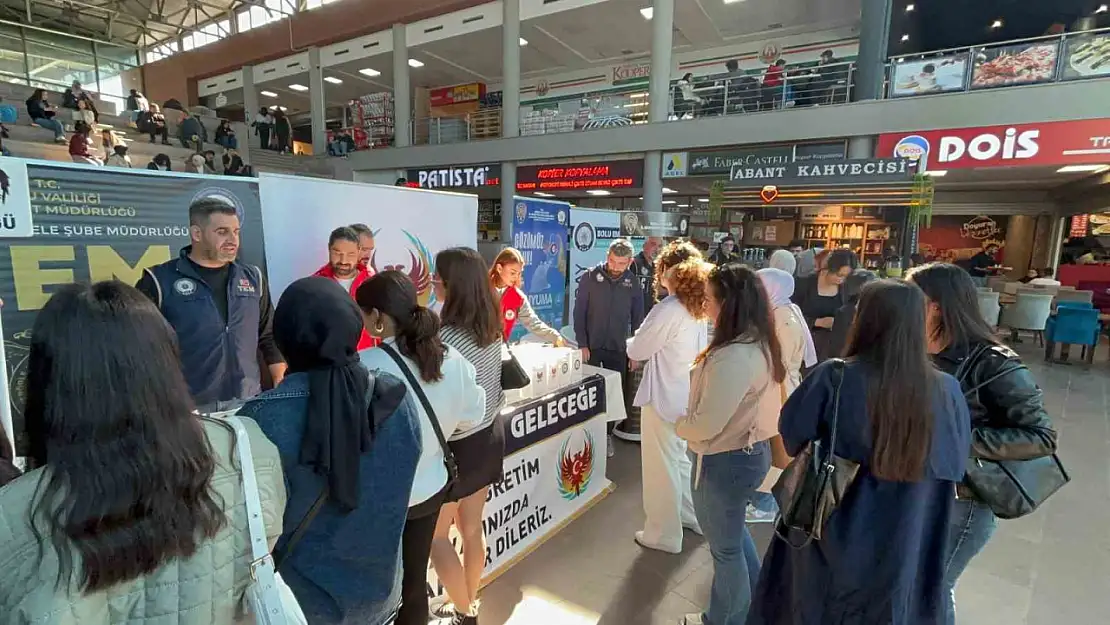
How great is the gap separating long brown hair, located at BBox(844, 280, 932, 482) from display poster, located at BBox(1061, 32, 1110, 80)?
9167mm

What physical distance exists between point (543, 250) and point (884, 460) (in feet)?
15.9

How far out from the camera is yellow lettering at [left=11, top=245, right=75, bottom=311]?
2.12 meters

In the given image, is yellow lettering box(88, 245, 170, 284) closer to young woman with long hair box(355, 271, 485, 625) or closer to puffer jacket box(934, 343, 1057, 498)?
young woman with long hair box(355, 271, 485, 625)

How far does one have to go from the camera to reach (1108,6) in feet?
31.8

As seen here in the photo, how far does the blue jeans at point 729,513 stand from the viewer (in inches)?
73.4

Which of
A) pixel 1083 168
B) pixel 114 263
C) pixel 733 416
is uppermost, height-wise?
pixel 1083 168

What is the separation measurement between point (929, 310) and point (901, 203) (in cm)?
559

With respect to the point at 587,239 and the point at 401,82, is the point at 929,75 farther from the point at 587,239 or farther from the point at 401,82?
the point at 401,82

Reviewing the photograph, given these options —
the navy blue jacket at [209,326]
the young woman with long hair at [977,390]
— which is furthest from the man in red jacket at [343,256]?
the young woman with long hair at [977,390]

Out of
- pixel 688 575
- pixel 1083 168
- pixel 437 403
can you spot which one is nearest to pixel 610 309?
pixel 688 575

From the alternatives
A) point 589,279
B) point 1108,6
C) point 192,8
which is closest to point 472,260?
point 589,279

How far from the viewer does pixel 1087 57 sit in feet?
23.4

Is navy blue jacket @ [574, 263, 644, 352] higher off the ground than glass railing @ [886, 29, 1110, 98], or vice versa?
glass railing @ [886, 29, 1110, 98]

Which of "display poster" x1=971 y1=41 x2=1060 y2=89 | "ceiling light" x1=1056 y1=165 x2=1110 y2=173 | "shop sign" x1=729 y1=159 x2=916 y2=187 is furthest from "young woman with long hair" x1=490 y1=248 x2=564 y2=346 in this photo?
"ceiling light" x1=1056 y1=165 x2=1110 y2=173
